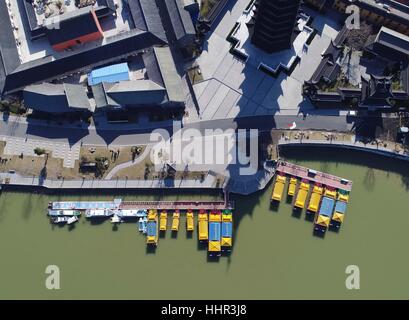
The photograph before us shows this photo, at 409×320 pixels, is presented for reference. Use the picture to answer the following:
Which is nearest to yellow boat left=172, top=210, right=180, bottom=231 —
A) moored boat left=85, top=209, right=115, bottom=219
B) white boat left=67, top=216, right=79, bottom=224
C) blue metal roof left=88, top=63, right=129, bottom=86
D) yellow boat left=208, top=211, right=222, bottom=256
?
yellow boat left=208, top=211, right=222, bottom=256

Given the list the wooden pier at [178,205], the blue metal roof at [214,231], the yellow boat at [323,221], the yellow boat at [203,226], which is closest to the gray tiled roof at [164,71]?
the wooden pier at [178,205]

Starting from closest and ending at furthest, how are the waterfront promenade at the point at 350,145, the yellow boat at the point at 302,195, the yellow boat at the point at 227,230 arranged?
the yellow boat at the point at 227,230, the yellow boat at the point at 302,195, the waterfront promenade at the point at 350,145

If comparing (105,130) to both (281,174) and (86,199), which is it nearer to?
(86,199)

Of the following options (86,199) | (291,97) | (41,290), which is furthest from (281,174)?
(41,290)

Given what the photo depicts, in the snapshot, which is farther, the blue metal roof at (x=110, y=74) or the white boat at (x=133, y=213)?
the blue metal roof at (x=110, y=74)

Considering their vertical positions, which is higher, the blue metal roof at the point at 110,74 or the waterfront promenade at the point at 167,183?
the blue metal roof at the point at 110,74

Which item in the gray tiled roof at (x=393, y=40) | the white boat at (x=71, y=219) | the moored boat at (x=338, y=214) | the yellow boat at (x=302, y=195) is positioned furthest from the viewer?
the gray tiled roof at (x=393, y=40)

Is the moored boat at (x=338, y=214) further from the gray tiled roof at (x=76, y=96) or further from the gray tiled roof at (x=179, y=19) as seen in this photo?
the gray tiled roof at (x=76, y=96)
